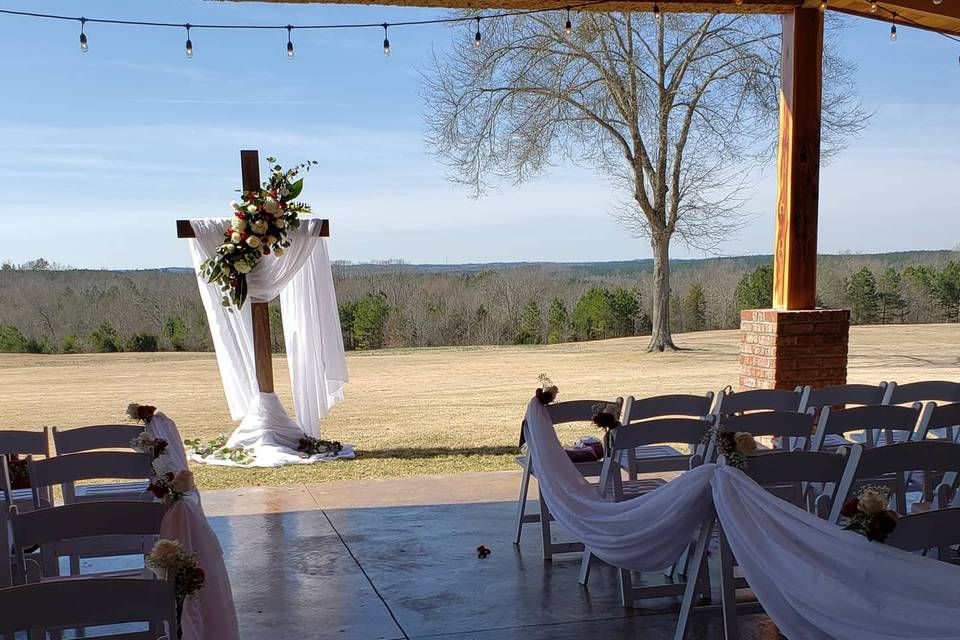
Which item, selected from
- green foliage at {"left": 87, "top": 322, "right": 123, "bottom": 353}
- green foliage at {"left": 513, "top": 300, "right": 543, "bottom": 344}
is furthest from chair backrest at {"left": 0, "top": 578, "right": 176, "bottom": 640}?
green foliage at {"left": 87, "top": 322, "right": 123, "bottom": 353}

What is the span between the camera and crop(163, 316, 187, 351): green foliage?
21.0 meters

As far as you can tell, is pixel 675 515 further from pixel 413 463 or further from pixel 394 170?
pixel 394 170

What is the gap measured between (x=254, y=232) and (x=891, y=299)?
19.3 metres

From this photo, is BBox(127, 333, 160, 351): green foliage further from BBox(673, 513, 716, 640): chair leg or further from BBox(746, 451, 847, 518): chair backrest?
BBox(746, 451, 847, 518): chair backrest

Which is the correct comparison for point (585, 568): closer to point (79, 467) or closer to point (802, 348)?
point (79, 467)

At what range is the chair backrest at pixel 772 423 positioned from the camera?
3861mm

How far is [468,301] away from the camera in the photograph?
71.5ft

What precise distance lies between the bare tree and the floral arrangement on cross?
973cm

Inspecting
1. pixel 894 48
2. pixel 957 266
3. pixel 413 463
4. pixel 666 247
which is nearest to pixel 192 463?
pixel 413 463

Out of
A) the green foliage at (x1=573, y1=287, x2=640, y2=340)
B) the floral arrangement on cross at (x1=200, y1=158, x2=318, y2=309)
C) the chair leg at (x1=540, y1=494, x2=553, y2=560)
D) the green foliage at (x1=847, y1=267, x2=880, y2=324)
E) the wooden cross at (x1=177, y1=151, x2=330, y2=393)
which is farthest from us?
the green foliage at (x1=573, y1=287, x2=640, y2=340)

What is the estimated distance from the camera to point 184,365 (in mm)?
17656

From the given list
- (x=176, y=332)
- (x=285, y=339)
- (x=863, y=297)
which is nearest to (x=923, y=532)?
(x=285, y=339)

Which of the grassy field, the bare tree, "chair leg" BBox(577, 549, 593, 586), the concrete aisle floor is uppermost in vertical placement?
the bare tree

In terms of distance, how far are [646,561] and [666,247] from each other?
14.2 m
